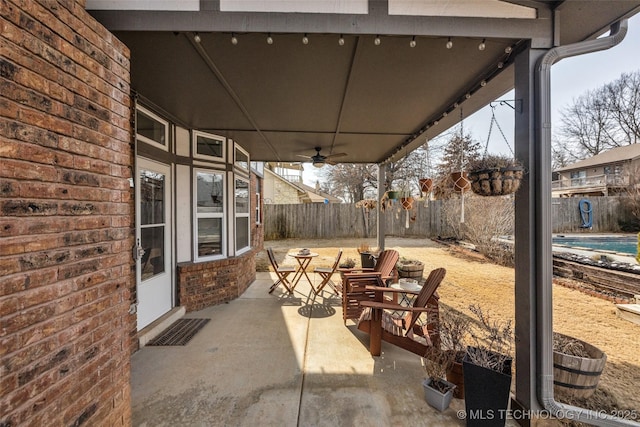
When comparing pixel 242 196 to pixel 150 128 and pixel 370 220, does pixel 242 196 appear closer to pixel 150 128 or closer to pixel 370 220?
pixel 150 128

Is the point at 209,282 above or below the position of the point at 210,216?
below

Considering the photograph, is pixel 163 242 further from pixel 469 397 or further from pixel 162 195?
pixel 469 397

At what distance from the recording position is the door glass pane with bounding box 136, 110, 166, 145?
3011 mm

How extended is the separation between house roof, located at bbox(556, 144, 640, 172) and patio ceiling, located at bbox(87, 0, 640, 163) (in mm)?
20998

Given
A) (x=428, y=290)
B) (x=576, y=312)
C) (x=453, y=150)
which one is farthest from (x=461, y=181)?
(x=453, y=150)

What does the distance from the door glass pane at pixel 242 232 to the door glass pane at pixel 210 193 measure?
75 centimetres

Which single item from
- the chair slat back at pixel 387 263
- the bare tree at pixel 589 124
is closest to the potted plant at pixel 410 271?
the chair slat back at pixel 387 263

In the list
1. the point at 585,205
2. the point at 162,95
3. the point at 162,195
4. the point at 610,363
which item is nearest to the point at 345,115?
the point at 162,95

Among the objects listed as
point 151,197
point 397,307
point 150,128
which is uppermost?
point 150,128

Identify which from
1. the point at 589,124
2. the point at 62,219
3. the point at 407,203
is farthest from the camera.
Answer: the point at 589,124

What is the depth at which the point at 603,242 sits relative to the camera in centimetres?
1057

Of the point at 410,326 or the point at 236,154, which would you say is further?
the point at 236,154

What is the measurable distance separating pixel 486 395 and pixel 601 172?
26.2 meters

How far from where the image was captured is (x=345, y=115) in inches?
134
